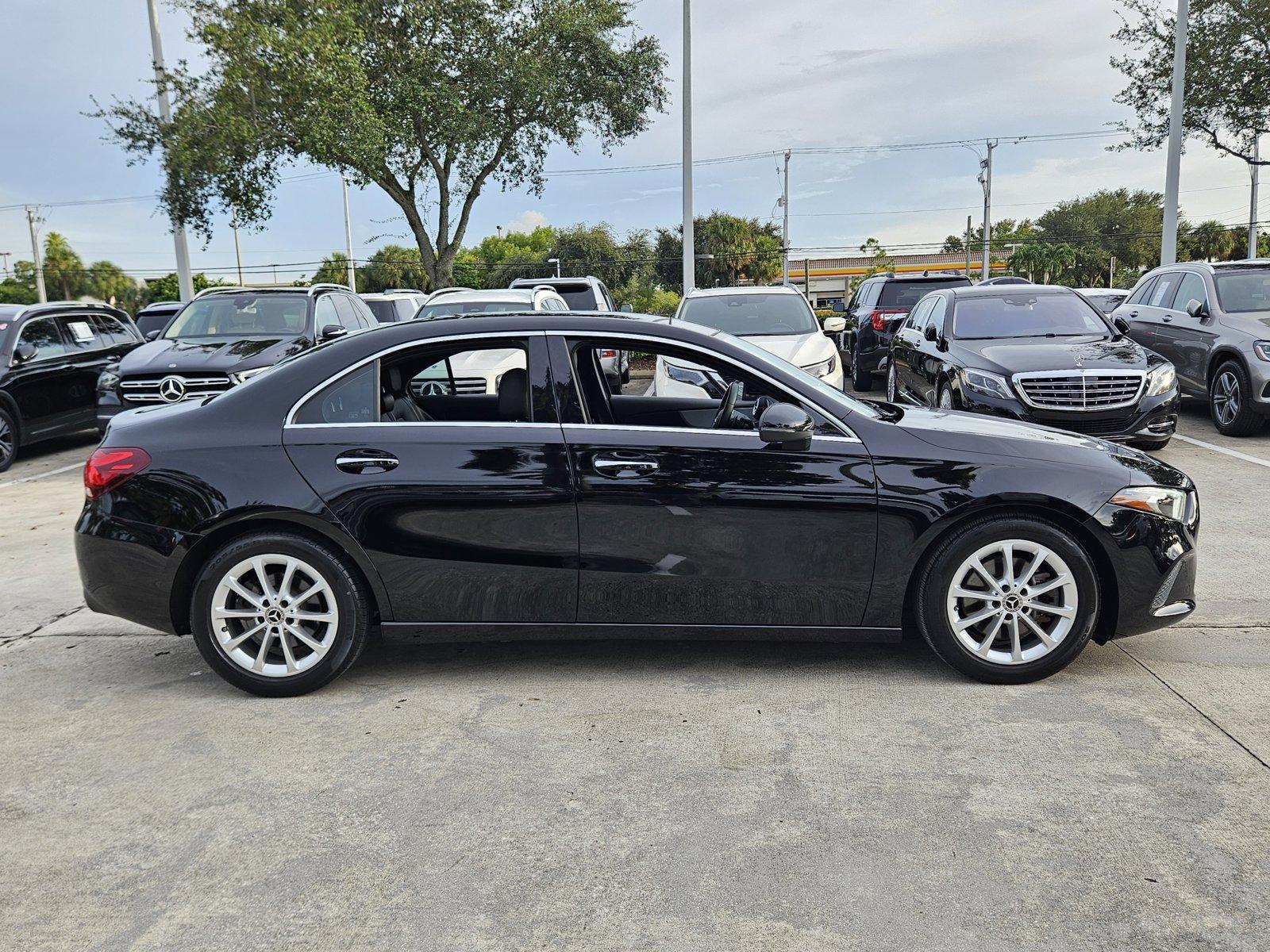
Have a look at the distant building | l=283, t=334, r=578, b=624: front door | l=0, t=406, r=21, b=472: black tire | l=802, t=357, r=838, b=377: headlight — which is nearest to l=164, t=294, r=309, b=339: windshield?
l=0, t=406, r=21, b=472: black tire

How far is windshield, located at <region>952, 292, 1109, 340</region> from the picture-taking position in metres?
10.5

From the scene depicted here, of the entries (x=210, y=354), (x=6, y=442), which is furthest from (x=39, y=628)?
(x=6, y=442)

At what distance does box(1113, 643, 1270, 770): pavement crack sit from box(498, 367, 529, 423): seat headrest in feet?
9.46

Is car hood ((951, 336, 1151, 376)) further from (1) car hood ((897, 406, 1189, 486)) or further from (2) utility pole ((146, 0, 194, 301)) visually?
(2) utility pole ((146, 0, 194, 301))

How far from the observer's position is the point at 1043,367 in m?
9.39

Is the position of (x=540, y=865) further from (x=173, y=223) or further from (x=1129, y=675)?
(x=173, y=223)

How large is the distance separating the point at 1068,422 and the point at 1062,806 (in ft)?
21.8

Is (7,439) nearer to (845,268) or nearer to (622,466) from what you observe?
(622,466)

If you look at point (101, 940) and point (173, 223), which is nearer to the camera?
point (101, 940)

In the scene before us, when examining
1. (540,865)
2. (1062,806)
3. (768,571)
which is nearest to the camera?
(540,865)

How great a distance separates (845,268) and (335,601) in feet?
374

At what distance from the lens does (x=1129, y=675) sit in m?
4.50

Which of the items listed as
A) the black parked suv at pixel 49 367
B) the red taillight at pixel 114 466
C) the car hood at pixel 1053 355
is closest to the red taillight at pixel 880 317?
the car hood at pixel 1053 355

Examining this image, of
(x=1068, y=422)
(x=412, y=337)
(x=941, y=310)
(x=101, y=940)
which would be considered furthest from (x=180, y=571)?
(x=941, y=310)
